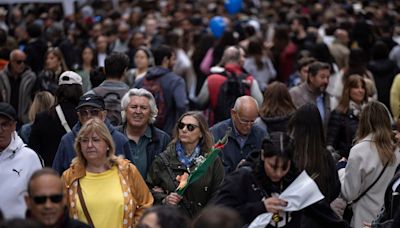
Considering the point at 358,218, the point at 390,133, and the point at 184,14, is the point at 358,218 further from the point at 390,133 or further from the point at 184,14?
the point at 184,14

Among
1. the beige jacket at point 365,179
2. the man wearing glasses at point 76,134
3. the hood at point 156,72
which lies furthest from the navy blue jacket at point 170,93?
the beige jacket at point 365,179

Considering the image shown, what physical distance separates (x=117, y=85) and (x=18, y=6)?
560 inches

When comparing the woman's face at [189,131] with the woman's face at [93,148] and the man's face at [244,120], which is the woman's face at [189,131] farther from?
the woman's face at [93,148]

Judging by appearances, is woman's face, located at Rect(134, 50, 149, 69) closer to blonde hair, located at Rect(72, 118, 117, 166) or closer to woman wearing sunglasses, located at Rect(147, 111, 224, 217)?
woman wearing sunglasses, located at Rect(147, 111, 224, 217)

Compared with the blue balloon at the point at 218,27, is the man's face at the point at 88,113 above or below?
above

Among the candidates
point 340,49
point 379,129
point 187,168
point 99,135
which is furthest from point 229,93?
point 99,135

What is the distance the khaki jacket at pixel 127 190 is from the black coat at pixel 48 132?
184 cm

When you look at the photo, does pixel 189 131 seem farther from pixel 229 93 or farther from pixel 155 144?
pixel 229 93

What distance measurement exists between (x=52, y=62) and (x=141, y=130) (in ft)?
12.2

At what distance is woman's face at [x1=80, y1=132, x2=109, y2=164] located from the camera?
675 centimetres

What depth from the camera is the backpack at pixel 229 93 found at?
1111 cm

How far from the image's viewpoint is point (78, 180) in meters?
6.75

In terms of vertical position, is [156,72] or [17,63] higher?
[17,63]

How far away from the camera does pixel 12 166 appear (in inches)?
273
